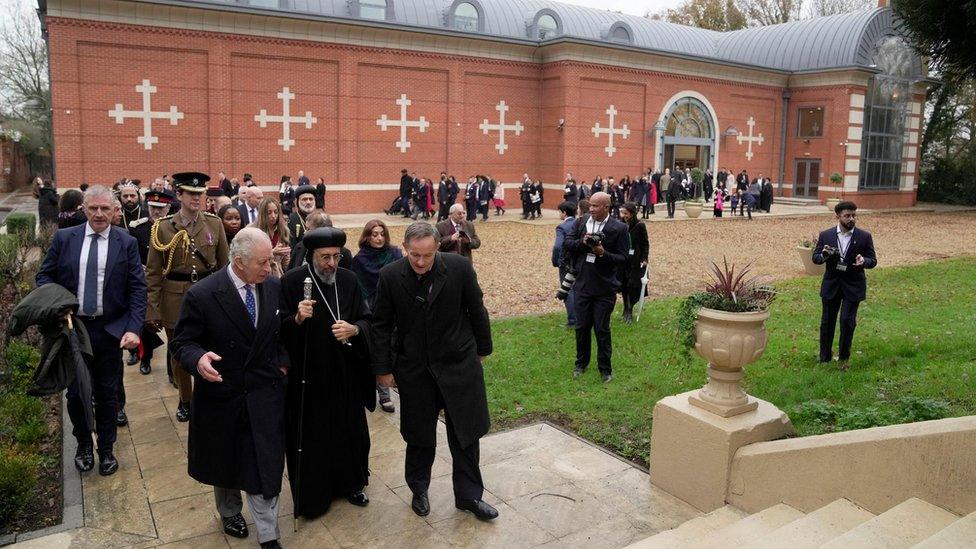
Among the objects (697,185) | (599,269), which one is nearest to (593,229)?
(599,269)

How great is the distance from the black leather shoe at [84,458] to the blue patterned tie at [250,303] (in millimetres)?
2208

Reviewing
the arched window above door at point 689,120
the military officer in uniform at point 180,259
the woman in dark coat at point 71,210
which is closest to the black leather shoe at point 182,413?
the military officer in uniform at point 180,259

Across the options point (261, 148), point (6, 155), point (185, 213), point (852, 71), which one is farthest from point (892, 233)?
point (6, 155)

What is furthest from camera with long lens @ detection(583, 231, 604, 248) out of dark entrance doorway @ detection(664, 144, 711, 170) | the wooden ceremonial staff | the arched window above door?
dark entrance doorway @ detection(664, 144, 711, 170)

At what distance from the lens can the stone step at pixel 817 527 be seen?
3.96m

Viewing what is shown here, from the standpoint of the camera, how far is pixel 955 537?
356 cm

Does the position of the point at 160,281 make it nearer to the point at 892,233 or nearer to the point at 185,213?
the point at 185,213

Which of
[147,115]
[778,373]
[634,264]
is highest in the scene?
[147,115]

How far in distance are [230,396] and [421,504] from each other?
1473 millimetres

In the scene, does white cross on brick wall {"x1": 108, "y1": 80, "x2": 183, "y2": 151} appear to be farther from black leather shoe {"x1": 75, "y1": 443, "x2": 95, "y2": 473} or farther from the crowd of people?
black leather shoe {"x1": 75, "y1": 443, "x2": 95, "y2": 473}

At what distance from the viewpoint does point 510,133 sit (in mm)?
30859

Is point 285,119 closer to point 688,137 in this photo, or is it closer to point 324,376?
point 688,137

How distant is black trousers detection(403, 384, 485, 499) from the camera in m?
4.99

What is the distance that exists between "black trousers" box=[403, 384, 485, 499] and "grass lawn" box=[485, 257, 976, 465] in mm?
1617
